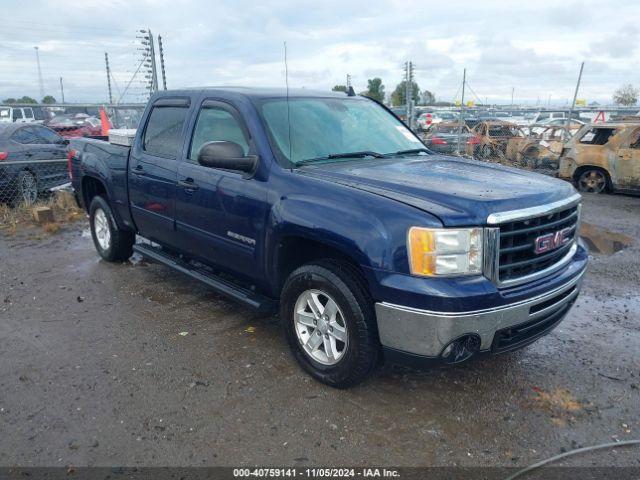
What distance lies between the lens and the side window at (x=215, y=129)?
4.00 metres

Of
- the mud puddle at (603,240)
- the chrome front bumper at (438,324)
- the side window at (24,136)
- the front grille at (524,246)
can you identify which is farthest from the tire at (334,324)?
the side window at (24,136)

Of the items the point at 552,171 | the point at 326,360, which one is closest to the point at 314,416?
the point at 326,360

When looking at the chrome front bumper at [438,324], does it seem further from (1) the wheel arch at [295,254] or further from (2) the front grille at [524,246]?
(1) the wheel arch at [295,254]

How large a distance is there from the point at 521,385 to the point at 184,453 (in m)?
2.20

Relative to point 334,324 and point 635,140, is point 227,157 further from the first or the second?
point 635,140

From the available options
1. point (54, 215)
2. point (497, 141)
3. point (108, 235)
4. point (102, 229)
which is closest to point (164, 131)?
point (108, 235)

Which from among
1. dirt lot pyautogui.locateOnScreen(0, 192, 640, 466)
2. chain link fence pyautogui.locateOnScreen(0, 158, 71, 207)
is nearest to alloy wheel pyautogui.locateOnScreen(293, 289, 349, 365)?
dirt lot pyautogui.locateOnScreen(0, 192, 640, 466)

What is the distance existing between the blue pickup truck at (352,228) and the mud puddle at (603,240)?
349cm

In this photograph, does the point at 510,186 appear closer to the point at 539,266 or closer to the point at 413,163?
the point at 539,266

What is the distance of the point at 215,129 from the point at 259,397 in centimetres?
218

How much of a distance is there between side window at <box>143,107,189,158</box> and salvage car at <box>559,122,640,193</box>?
30.9 feet

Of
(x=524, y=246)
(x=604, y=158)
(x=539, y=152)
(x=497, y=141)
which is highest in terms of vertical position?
(x=524, y=246)

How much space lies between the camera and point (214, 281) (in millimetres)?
4293

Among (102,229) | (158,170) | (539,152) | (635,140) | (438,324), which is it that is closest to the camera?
(438,324)
